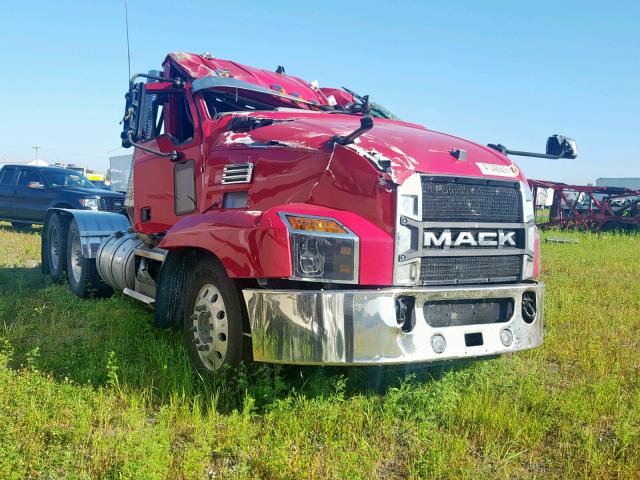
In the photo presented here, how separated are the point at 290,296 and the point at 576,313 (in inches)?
158

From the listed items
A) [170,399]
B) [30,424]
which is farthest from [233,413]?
[30,424]

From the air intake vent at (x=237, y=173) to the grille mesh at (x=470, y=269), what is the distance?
1.45 m

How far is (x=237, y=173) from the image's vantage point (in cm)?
436

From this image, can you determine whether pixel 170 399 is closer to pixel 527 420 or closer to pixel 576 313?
pixel 527 420

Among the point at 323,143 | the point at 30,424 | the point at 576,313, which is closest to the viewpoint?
the point at 30,424

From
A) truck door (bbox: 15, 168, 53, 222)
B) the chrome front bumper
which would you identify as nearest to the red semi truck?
the chrome front bumper

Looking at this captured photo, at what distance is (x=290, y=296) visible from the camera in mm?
3266

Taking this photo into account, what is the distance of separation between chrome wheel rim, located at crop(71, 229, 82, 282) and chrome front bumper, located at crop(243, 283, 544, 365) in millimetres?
4601

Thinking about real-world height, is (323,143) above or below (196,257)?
above

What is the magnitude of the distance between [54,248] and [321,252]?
5.92 meters

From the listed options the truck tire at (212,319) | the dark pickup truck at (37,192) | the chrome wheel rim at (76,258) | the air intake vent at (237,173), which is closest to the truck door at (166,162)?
the air intake vent at (237,173)

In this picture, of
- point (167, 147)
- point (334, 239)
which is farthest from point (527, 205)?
point (167, 147)

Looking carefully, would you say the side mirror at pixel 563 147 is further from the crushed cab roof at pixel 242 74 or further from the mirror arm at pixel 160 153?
the mirror arm at pixel 160 153

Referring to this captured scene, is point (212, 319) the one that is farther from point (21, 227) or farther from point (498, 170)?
point (21, 227)
